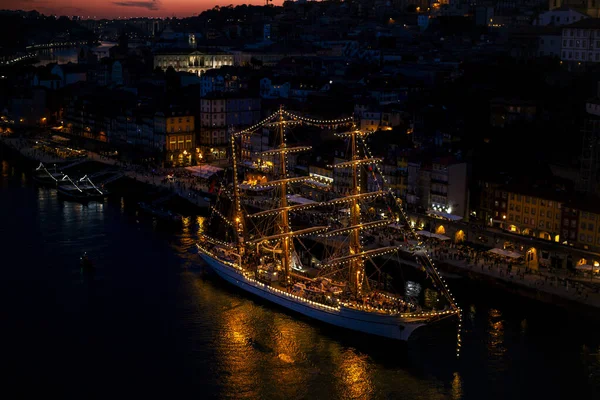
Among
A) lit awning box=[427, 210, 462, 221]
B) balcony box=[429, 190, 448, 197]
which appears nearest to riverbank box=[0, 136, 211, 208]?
balcony box=[429, 190, 448, 197]

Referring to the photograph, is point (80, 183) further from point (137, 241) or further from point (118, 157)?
point (137, 241)

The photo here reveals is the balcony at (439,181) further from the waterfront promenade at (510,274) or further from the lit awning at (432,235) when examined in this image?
the waterfront promenade at (510,274)

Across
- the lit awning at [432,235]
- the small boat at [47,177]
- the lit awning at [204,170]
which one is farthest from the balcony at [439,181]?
the small boat at [47,177]

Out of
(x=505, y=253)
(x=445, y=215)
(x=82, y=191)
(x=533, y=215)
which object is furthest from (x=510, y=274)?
(x=82, y=191)

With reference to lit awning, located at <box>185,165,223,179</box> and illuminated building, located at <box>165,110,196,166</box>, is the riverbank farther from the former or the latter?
illuminated building, located at <box>165,110,196,166</box>

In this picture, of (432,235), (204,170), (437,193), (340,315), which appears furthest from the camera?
(204,170)

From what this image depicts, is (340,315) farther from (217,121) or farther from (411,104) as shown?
(217,121)
